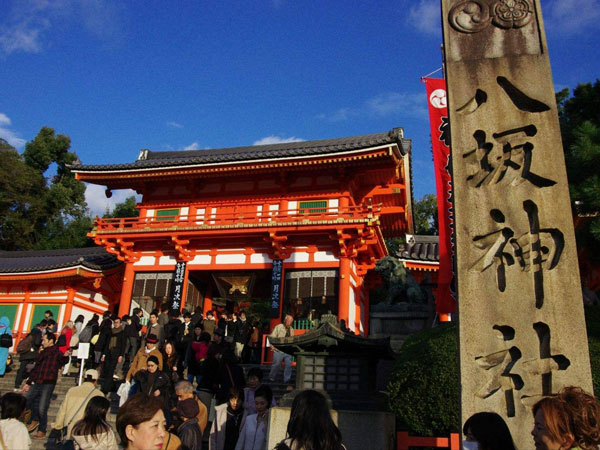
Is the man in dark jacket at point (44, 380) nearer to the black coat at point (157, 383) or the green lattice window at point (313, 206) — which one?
the black coat at point (157, 383)

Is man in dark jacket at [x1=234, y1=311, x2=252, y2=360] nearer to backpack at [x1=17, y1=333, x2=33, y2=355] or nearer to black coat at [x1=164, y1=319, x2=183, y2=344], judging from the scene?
black coat at [x1=164, y1=319, x2=183, y2=344]

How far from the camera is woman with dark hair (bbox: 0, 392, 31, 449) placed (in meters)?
3.61

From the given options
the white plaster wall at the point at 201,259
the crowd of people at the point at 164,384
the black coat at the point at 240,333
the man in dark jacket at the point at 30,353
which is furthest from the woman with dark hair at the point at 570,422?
the white plaster wall at the point at 201,259

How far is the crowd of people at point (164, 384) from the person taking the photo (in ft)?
14.7

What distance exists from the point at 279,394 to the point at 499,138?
700cm

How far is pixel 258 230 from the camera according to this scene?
15.8 meters

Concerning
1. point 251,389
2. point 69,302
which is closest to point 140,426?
point 251,389

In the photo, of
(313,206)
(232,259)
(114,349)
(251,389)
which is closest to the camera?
(251,389)

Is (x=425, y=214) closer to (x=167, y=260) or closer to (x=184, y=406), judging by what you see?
(x=167, y=260)

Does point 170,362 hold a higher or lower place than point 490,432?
higher

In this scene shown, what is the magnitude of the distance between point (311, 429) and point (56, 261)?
19.7 meters

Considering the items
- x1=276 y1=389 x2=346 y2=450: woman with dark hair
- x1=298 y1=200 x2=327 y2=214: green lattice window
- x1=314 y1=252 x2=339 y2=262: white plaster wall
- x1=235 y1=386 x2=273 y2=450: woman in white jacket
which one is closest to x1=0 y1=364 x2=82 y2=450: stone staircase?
x1=235 y1=386 x2=273 y2=450: woman in white jacket

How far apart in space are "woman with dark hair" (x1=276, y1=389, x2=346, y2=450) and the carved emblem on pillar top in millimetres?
3652

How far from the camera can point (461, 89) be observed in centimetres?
452
